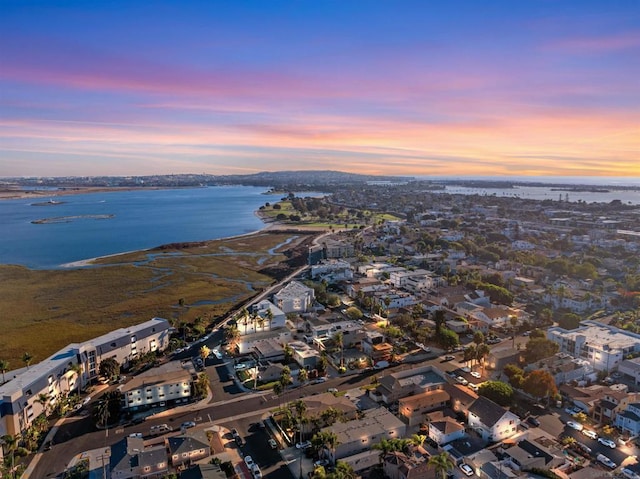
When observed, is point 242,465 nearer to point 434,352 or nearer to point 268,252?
point 434,352

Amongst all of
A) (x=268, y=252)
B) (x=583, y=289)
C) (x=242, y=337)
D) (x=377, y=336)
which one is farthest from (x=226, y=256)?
(x=583, y=289)

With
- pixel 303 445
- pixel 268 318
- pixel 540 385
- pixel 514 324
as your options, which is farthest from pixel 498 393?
pixel 268 318

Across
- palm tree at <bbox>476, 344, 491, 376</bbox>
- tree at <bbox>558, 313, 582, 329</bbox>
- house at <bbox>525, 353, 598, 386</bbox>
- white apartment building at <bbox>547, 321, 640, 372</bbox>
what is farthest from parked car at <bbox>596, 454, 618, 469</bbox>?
tree at <bbox>558, 313, 582, 329</bbox>

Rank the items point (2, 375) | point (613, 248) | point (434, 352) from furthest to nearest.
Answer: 1. point (613, 248)
2. point (434, 352)
3. point (2, 375)

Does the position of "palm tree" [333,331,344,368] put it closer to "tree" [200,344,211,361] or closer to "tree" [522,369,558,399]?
"tree" [200,344,211,361]

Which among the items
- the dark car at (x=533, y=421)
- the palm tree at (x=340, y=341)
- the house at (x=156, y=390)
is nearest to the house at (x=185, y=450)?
the house at (x=156, y=390)

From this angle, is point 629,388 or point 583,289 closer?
point 629,388
